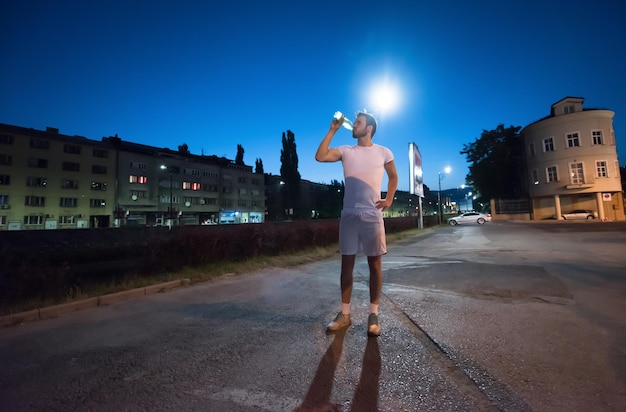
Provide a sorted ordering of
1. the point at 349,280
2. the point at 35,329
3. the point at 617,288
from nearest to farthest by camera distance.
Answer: the point at 349,280 → the point at 35,329 → the point at 617,288

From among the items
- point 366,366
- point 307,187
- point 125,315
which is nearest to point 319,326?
point 366,366

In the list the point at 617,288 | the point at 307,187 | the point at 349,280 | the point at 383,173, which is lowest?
the point at 617,288

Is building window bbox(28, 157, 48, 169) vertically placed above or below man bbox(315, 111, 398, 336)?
above

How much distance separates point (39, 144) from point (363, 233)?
198 feet

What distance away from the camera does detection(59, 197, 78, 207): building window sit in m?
47.2

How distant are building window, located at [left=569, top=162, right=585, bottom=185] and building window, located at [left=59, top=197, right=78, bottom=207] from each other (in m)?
69.3

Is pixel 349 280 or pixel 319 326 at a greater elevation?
pixel 349 280

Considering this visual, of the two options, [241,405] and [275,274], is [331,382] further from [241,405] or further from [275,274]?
[275,274]

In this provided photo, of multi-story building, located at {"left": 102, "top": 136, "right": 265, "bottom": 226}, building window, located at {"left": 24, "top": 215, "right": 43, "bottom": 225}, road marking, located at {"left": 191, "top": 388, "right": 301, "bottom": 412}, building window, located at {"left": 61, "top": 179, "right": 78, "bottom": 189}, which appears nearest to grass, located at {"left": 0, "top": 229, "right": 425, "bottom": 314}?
road marking, located at {"left": 191, "top": 388, "right": 301, "bottom": 412}

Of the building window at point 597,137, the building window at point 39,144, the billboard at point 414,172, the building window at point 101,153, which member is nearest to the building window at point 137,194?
the building window at point 101,153

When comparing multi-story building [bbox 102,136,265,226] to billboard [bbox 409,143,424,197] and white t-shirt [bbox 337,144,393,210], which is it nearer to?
billboard [bbox 409,143,424,197]

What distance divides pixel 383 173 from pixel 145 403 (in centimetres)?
286

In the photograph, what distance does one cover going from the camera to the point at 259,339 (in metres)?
3.00

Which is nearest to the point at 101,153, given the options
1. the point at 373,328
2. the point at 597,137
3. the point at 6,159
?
the point at 6,159
